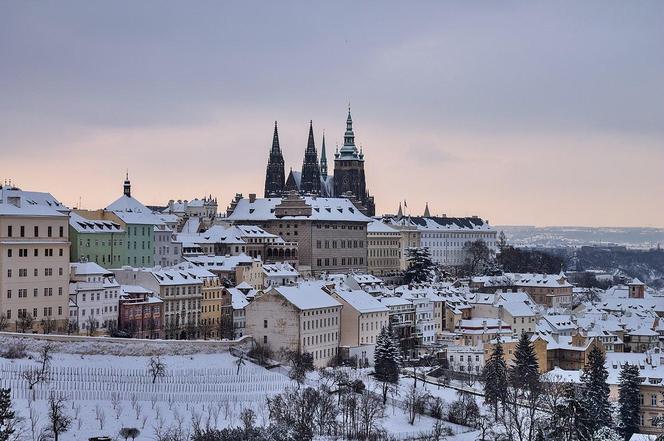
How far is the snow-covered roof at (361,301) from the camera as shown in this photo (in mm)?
79500

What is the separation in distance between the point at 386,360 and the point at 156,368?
14135 millimetres

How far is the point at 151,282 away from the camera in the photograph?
259 feet

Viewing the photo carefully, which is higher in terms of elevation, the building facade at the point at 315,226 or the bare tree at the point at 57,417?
the building facade at the point at 315,226

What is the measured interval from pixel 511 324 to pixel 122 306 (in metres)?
31.0

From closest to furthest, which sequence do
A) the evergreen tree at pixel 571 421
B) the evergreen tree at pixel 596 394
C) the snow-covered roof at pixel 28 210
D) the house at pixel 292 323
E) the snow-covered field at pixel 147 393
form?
the evergreen tree at pixel 571 421 < the snow-covered field at pixel 147 393 < the evergreen tree at pixel 596 394 < the snow-covered roof at pixel 28 210 < the house at pixel 292 323

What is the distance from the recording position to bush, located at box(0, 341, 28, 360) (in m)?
62.0

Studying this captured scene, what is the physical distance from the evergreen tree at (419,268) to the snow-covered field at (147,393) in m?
42.4

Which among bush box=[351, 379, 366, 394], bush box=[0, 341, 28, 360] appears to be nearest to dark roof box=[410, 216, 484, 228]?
bush box=[351, 379, 366, 394]

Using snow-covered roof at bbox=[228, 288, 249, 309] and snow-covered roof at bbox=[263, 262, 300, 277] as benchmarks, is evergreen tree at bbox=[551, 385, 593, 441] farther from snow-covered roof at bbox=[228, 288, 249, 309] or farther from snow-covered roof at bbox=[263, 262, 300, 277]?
snow-covered roof at bbox=[263, 262, 300, 277]

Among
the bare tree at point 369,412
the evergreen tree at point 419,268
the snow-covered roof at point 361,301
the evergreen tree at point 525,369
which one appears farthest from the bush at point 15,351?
the evergreen tree at point 419,268

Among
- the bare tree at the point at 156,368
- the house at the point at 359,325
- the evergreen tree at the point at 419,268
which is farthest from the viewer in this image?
the evergreen tree at the point at 419,268

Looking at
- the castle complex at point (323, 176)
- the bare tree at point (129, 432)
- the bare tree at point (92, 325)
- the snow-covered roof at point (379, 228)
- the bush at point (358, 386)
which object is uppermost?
the castle complex at point (323, 176)

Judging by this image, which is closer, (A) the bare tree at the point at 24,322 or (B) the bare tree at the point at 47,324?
(A) the bare tree at the point at 24,322

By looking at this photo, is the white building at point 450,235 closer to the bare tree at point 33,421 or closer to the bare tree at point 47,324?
the bare tree at point 47,324
